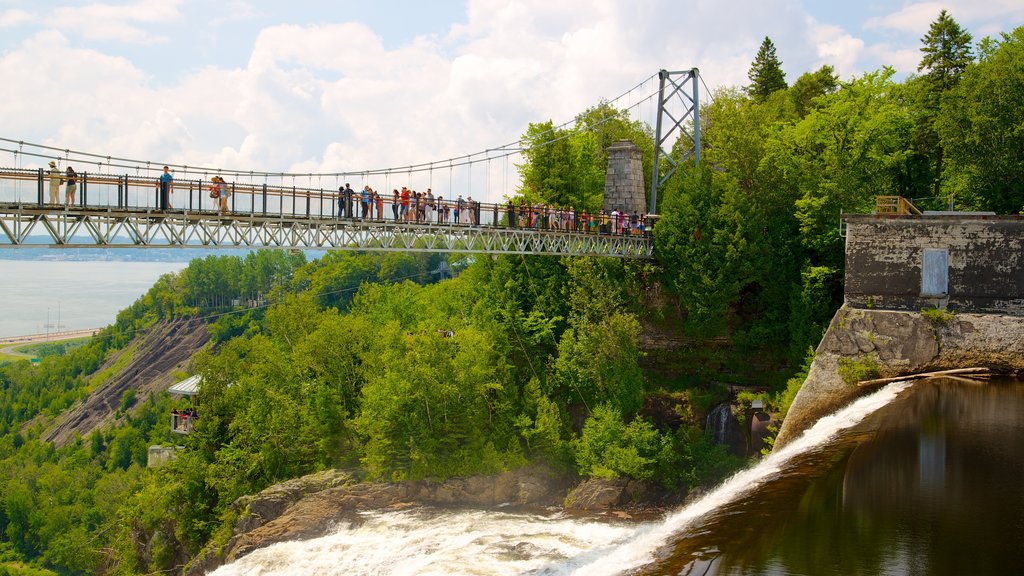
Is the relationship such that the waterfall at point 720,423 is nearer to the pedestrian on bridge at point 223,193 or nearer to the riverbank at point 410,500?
the riverbank at point 410,500

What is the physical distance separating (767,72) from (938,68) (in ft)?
60.8

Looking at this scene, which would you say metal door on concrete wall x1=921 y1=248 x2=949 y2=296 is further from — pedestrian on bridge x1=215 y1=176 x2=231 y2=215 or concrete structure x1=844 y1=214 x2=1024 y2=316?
pedestrian on bridge x1=215 y1=176 x2=231 y2=215

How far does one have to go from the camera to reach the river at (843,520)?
504 inches

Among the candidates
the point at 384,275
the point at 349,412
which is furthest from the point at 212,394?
the point at 384,275

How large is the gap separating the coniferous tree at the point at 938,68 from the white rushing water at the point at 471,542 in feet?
56.8

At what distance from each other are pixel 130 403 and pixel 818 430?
87715 millimetres

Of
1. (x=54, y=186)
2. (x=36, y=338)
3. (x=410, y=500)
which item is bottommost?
(x=36, y=338)

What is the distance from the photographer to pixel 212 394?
39.8m

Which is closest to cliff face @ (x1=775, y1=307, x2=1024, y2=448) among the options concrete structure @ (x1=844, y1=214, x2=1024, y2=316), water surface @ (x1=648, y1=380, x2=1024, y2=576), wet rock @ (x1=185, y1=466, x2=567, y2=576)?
concrete structure @ (x1=844, y1=214, x2=1024, y2=316)

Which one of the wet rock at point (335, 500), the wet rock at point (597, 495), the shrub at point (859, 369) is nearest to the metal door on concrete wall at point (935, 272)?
the shrub at point (859, 369)

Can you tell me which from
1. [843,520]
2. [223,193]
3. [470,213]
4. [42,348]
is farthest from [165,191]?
[42,348]

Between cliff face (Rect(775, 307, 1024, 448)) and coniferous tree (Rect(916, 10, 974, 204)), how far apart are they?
13.7 m

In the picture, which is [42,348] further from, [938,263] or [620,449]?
[938,263]

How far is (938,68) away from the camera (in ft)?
134
